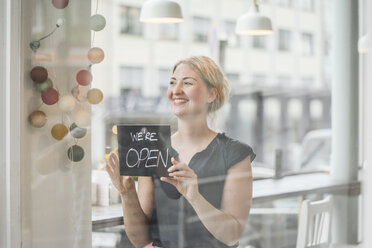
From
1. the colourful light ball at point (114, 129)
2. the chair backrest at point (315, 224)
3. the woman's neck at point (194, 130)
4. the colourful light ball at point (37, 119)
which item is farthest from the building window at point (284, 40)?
the colourful light ball at point (37, 119)

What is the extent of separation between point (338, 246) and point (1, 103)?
1564mm

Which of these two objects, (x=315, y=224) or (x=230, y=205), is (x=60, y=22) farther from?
(x=315, y=224)

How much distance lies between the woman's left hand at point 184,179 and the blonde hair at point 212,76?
25cm

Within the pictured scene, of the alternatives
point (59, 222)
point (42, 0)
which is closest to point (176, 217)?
point (59, 222)

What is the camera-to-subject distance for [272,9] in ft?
5.90

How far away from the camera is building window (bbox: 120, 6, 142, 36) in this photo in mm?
2117

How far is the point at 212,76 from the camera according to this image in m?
1.92

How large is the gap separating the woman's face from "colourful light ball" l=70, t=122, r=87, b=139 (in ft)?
1.69

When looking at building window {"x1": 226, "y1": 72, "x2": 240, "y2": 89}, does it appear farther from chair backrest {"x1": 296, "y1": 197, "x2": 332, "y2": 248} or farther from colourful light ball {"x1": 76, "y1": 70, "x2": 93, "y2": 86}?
colourful light ball {"x1": 76, "y1": 70, "x2": 93, "y2": 86}

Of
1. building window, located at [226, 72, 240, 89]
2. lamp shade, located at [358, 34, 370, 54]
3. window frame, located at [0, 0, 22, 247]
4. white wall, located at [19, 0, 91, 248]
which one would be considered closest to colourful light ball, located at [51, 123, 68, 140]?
white wall, located at [19, 0, 91, 248]

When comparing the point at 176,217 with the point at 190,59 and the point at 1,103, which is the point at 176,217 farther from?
the point at 1,103

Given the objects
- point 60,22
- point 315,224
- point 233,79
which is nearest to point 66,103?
point 60,22

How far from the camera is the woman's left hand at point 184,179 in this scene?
1.99 meters

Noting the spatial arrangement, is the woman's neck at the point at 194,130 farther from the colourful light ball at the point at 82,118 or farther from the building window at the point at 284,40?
the colourful light ball at the point at 82,118
